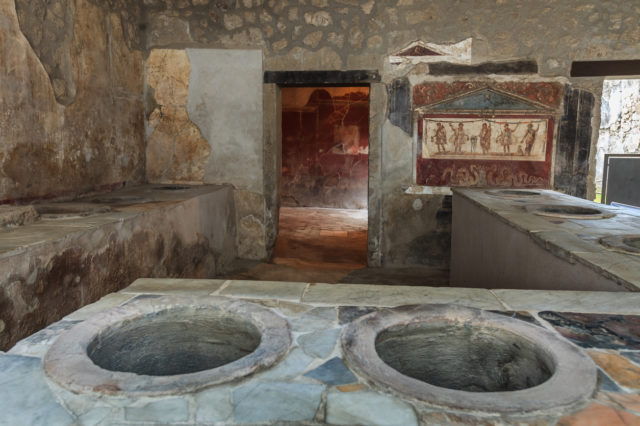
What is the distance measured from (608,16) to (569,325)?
4.49 m

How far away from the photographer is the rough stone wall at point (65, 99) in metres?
3.04

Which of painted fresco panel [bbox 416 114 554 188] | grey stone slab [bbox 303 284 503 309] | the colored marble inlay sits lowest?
grey stone slab [bbox 303 284 503 309]

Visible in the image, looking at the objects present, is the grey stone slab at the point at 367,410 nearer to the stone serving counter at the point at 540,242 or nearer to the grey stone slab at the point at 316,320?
the grey stone slab at the point at 316,320

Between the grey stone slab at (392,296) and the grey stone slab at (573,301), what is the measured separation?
0.07 metres

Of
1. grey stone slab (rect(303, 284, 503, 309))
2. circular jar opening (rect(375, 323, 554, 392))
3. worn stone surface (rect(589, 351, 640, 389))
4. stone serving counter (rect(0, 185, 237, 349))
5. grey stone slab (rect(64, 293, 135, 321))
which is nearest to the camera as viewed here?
worn stone surface (rect(589, 351, 640, 389))

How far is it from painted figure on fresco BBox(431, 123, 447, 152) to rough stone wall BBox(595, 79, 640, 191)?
11.8 meters

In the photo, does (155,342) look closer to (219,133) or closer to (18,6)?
(18,6)

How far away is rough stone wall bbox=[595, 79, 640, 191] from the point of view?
14.4 metres

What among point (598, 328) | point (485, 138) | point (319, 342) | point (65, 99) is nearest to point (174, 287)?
point (319, 342)

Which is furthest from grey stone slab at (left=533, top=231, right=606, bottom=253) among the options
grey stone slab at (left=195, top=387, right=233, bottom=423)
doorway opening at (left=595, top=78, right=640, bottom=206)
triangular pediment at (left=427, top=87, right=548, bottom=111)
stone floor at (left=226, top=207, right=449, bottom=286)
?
doorway opening at (left=595, top=78, right=640, bottom=206)

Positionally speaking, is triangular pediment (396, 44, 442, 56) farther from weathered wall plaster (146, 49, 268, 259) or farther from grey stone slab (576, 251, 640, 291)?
grey stone slab (576, 251, 640, 291)

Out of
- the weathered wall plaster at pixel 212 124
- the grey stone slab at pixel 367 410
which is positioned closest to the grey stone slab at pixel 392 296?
the grey stone slab at pixel 367 410

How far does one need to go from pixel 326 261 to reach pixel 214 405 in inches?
171

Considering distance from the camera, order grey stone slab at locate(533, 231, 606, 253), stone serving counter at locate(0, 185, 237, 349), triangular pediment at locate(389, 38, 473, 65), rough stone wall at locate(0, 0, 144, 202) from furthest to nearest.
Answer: triangular pediment at locate(389, 38, 473, 65), rough stone wall at locate(0, 0, 144, 202), grey stone slab at locate(533, 231, 606, 253), stone serving counter at locate(0, 185, 237, 349)
